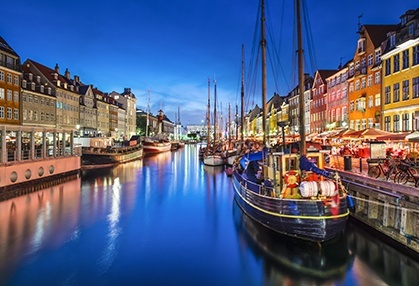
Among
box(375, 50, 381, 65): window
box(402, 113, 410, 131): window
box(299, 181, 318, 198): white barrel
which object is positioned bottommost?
box(299, 181, 318, 198): white barrel

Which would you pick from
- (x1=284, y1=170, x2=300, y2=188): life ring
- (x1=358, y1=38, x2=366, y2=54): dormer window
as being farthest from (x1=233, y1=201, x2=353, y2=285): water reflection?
(x1=358, y1=38, x2=366, y2=54): dormer window

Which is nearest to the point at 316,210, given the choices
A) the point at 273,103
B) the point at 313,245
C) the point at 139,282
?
the point at 313,245

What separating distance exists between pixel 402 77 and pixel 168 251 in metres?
30.5

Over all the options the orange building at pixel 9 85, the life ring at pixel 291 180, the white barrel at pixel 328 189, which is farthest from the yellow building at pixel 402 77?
the orange building at pixel 9 85

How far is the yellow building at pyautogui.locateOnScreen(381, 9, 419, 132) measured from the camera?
31922 millimetres

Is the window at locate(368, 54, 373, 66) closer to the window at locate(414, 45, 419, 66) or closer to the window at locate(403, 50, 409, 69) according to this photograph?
the window at locate(403, 50, 409, 69)

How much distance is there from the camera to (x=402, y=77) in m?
34.4

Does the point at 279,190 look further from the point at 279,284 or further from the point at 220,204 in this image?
the point at 220,204

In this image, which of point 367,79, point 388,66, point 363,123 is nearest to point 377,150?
point 388,66

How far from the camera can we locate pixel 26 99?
59.7 metres

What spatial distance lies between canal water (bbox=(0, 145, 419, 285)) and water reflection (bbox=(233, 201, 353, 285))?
0.04 meters

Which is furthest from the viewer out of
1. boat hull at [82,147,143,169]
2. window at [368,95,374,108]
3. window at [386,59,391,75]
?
boat hull at [82,147,143,169]

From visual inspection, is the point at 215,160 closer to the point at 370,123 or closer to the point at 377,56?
the point at 370,123

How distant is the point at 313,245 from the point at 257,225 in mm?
4331
